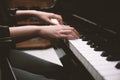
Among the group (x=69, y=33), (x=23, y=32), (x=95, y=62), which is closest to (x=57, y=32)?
(x=69, y=33)

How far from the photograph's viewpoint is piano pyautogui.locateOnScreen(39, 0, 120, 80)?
1055mm

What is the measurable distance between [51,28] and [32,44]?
2.12m

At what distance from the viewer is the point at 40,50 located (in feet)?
11.3

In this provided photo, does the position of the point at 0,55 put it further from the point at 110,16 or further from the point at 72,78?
the point at 72,78

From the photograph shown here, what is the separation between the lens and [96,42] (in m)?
1.43

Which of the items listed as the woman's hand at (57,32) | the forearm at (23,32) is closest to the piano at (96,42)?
the woman's hand at (57,32)

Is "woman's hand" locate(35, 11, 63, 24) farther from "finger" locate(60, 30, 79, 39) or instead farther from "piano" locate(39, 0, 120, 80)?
"finger" locate(60, 30, 79, 39)

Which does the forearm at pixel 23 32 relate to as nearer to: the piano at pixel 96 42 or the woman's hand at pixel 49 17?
the piano at pixel 96 42

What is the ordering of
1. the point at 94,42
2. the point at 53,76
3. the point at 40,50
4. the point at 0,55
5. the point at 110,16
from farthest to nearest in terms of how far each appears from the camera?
the point at 40,50, the point at 53,76, the point at 94,42, the point at 110,16, the point at 0,55

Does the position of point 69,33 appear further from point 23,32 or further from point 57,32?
point 23,32

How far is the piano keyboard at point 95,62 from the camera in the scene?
95 cm

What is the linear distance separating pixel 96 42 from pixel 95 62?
0.34 m

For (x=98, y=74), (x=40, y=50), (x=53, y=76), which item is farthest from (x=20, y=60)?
(x=40, y=50)

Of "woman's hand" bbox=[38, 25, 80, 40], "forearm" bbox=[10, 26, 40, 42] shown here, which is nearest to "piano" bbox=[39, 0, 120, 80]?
"woman's hand" bbox=[38, 25, 80, 40]
